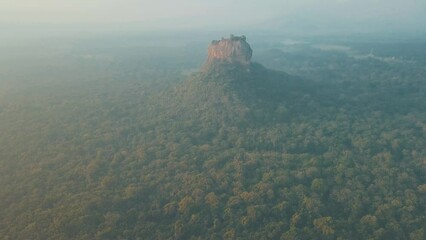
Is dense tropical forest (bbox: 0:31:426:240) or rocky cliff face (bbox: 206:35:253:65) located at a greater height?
rocky cliff face (bbox: 206:35:253:65)

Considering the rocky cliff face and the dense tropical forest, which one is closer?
the dense tropical forest

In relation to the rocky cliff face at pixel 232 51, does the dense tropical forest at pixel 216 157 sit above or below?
below

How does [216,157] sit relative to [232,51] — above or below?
below

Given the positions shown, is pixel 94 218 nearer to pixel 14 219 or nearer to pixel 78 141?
pixel 14 219

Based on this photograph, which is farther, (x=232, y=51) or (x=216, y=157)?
(x=232, y=51)
